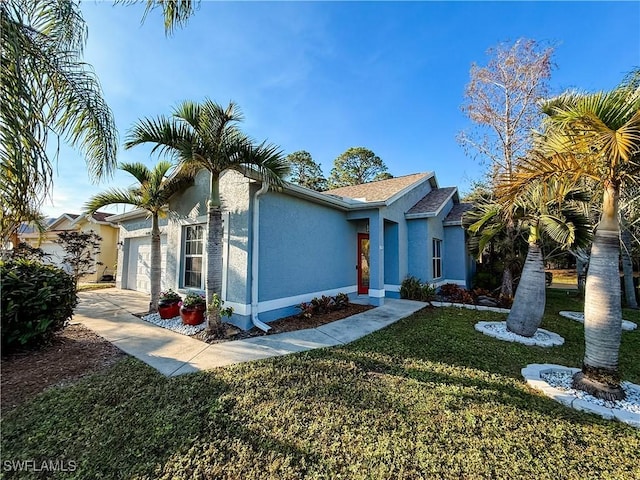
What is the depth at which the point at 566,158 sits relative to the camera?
4082mm

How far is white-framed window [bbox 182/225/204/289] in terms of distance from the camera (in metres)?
8.58

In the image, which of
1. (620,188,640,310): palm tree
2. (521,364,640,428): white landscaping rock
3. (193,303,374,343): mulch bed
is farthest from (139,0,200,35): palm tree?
(620,188,640,310): palm tree

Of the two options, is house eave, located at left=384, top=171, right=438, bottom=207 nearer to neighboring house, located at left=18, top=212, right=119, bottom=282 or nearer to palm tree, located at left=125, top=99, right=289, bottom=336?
palm tree, located at left=125, top=99, right=289, bottom=336

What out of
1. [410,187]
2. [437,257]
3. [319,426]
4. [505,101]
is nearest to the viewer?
[319,426]

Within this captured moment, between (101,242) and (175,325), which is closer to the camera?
(175,325)

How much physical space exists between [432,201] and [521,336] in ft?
24.2

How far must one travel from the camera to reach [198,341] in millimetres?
6031

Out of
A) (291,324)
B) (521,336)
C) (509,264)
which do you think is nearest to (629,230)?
(509,264)

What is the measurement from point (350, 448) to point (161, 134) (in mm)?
6514

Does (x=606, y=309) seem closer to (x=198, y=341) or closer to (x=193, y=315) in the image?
(x=198, y=341)

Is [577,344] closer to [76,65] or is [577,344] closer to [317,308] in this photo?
[317,308]

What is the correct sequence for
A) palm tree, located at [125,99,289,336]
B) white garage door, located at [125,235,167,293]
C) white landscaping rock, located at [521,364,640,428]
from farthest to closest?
white garage door, located at [125,235,167,293]
palm tree, located at [125,99,289,336]
white landscaping rock, located at [521,364,640,428]

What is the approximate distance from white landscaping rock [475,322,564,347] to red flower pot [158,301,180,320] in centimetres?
859

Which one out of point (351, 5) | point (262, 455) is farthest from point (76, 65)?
point (351, 5)
